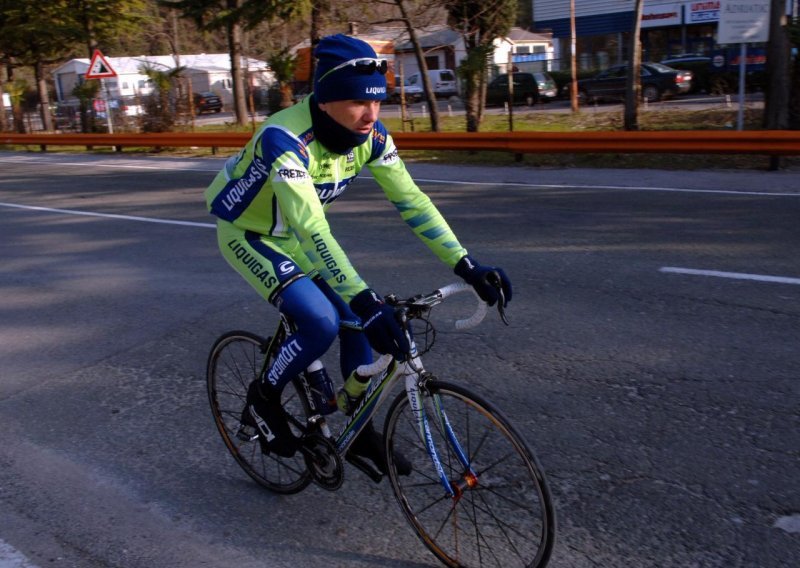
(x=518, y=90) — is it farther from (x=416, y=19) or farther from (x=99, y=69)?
(x=99, y=69)

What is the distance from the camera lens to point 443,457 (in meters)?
3.10

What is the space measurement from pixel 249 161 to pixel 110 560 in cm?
174

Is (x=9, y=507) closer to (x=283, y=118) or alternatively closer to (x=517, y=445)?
(x=283, y=118)

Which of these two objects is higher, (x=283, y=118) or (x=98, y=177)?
(x=283, y=118)

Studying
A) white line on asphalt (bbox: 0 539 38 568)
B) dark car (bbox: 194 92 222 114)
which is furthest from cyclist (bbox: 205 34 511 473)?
dark car (bbox: 194 92 222 114)

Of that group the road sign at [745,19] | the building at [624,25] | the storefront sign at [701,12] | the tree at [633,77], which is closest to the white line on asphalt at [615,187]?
the road sign at [745,19]

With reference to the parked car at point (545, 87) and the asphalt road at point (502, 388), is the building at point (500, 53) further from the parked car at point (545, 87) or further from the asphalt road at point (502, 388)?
the asphalt road at point (502, 388)

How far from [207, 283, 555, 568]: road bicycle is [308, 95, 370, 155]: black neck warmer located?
2.33 ft

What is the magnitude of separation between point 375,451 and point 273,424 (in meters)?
0.53

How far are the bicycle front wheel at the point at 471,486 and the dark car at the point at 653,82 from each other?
94.8ft

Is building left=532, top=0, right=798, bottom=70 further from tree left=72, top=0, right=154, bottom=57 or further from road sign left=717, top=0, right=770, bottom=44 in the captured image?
road sign left=717, top=0, right=770, bottom=44

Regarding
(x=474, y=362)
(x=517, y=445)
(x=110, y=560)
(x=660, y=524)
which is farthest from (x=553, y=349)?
(x=110, y=560)

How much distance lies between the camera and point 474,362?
5.39 m

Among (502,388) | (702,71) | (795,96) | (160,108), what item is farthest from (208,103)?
(502,388)
